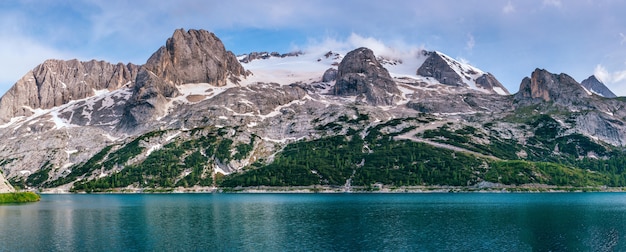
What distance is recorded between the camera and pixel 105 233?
82.9m

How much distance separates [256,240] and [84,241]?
83.0ft

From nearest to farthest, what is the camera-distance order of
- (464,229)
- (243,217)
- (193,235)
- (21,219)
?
(193,235) < (464,229) < (21,219) < (243,217)

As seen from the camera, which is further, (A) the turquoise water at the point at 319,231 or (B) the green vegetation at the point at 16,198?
(B) the green vegetation at the point at 16,198

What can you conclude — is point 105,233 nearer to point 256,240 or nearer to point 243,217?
point 256,240

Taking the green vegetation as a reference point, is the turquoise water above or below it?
below

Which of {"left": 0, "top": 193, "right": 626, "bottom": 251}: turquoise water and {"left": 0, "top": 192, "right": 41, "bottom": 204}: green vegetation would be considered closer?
{"left": 0, "top": 193, "right": 626, "bottom": 251}: turquoise water

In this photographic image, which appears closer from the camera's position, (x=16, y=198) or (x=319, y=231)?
(x=319, y=231)

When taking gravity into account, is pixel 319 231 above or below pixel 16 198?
below

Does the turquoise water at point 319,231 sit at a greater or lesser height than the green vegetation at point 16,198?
lesser

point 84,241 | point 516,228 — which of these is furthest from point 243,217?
point 516,228

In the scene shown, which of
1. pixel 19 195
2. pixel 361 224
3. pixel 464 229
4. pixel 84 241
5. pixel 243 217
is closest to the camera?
pixel 84 241

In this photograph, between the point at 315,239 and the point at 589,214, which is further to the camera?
the point at 589,214

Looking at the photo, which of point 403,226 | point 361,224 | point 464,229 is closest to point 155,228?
point 361,224

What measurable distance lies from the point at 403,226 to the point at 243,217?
3757cm
